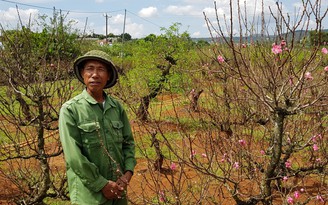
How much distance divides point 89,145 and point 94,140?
0.04 metres

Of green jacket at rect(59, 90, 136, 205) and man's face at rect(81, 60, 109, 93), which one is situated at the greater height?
man's face at rect(81, 60, 109, 93)

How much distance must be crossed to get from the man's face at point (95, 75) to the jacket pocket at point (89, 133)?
9.4 inches

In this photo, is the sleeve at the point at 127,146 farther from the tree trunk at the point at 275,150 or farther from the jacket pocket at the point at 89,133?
the tree trunk at the point at 275,150

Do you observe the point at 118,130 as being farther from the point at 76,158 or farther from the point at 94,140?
the point at 76,158

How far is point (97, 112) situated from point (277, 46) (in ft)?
4.12

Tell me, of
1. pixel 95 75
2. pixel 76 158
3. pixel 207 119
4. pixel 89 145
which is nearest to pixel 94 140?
pixel 89 145

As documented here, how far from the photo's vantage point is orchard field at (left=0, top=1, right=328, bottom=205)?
2.38 metres

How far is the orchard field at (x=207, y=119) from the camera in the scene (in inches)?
93.8

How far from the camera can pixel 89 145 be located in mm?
2293

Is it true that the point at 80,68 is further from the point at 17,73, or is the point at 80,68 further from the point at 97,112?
the point at 17,73

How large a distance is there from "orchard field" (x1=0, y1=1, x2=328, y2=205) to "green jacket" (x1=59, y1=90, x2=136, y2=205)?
0.79ft

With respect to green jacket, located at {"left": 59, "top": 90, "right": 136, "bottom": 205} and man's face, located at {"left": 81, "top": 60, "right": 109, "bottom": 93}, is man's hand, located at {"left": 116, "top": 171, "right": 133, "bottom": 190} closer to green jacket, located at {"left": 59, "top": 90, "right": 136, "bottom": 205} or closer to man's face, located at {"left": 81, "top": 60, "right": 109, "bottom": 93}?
green jacket, located at {"left": 59, "top": 90, "right": 136, "bottom": 205}

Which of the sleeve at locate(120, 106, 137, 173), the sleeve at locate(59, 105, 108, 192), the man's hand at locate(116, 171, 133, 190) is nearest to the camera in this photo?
the sleeve at locate(59, 105, 108, 192)

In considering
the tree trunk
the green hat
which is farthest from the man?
the tree trunk
